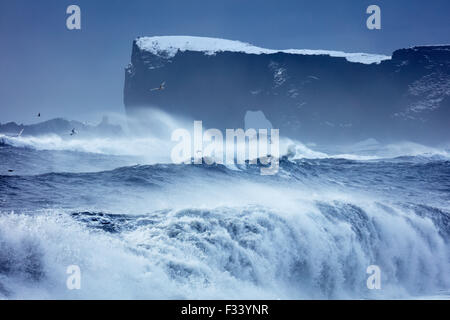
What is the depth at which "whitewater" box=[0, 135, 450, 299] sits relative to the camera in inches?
293

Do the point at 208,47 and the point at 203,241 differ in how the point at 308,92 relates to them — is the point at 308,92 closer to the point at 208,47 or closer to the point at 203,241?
the point at 208,47

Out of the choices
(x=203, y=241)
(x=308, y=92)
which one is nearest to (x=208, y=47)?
(x=308, y=92)

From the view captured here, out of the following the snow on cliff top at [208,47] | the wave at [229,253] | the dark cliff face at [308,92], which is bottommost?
the wave at [229,253]

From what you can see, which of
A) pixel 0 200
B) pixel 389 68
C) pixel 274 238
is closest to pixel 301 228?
pixel 274 238

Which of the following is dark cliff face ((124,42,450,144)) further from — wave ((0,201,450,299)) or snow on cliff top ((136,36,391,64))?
wave ((0,201,450,299))

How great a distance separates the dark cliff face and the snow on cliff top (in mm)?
2182

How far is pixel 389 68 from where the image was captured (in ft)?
359

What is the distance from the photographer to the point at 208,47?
408ft

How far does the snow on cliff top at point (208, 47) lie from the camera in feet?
385

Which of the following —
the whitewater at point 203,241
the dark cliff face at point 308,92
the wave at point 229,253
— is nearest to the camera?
the wave at point 229,253

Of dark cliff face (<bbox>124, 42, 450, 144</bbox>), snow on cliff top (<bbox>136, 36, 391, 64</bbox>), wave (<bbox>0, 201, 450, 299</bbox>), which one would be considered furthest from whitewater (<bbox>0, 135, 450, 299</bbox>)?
snow on cliff top (<bbox>136, 36, 391, 64</bbox>)

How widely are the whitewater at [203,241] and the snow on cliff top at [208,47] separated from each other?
110327mm

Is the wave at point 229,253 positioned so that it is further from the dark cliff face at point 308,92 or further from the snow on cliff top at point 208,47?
the snow on cliff top at point 208,47

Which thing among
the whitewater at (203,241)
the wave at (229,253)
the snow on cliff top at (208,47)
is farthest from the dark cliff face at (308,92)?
the wave at (229,253)
